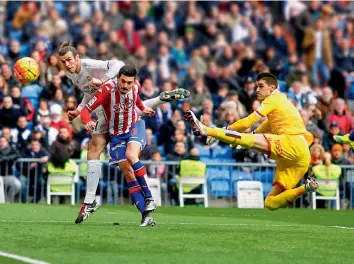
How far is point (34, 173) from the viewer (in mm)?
22750

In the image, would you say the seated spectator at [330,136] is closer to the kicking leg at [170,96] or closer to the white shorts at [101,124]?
the kicking leg at [170,96]

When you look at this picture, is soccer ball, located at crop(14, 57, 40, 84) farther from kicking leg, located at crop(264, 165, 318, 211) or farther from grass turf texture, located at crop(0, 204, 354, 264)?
kicking leg, located at crop(264, 165, 318, 211)

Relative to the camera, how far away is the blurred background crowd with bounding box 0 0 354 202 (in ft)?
78.2

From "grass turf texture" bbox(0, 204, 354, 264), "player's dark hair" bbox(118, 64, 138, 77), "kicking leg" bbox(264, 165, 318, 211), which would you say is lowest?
"grass turf texture" bbox(0, 204, 354, 264)

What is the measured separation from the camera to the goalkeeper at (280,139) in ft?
50.8

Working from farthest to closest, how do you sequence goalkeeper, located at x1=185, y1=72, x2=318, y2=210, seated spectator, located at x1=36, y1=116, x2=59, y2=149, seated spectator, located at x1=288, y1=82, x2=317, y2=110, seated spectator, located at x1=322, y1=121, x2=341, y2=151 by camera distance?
seated spectator, located at x1=288, y1=82, x2=317, y2=110 < seated spectator, located at x1=322, y1=121, x2=341, y2=151 < seated spectator, located at x1=36, y1=116, x2=59, y2=149 < goalkeeper, located at x1=185, y1=72, x2=318, y2=210

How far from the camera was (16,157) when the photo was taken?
22.5m

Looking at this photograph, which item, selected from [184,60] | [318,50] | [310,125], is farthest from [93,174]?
[318,50]

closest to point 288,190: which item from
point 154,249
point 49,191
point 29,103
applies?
point 154,249

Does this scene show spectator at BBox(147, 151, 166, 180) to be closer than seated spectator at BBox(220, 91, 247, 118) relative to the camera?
Yes

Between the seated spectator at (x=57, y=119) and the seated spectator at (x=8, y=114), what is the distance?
2.56 feet

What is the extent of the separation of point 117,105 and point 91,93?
2.72 ft

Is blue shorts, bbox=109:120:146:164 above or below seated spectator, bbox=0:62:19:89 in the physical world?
below

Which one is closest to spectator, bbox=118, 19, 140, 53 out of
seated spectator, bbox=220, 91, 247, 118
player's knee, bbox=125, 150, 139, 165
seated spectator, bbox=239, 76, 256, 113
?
seated spectator, bbox=239, 76, 256, 113
